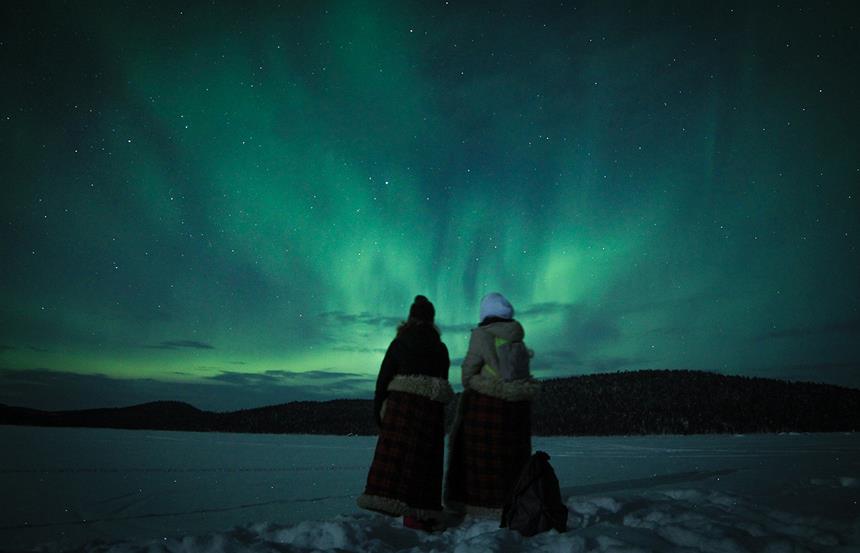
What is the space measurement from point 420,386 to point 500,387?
0.83 m

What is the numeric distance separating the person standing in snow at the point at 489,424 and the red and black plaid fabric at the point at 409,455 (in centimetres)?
28

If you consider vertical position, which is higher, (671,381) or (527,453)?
(671,381)

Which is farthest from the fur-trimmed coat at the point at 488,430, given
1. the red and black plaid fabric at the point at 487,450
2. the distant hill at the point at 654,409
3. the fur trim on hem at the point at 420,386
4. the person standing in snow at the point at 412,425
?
the distant hill at the point at 654,409

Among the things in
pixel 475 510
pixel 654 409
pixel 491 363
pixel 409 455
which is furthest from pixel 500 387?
pixel 654 409

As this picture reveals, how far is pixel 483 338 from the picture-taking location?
566cm

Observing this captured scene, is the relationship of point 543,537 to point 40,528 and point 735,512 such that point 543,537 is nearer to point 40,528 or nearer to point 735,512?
point 735,512

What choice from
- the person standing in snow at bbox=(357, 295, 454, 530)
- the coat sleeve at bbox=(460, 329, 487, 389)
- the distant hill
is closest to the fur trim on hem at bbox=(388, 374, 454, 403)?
the person standing in snow at bbox=(357, 295, 454, 530)

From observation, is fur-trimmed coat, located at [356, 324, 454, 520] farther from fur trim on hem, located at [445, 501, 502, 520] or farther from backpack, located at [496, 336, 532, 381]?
backpack, located at [496, 336, 532, 381]

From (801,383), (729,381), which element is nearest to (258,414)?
(729,381)

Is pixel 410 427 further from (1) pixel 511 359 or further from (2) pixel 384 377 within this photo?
(1) pixel 511 359

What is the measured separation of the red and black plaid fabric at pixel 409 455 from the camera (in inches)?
207

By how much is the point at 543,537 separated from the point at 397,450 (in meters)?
1.67

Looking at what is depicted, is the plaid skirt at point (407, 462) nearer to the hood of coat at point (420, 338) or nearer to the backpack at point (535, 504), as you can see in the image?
the hood of coat at point (420, 338)

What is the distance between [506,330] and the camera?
5660 millimetres
